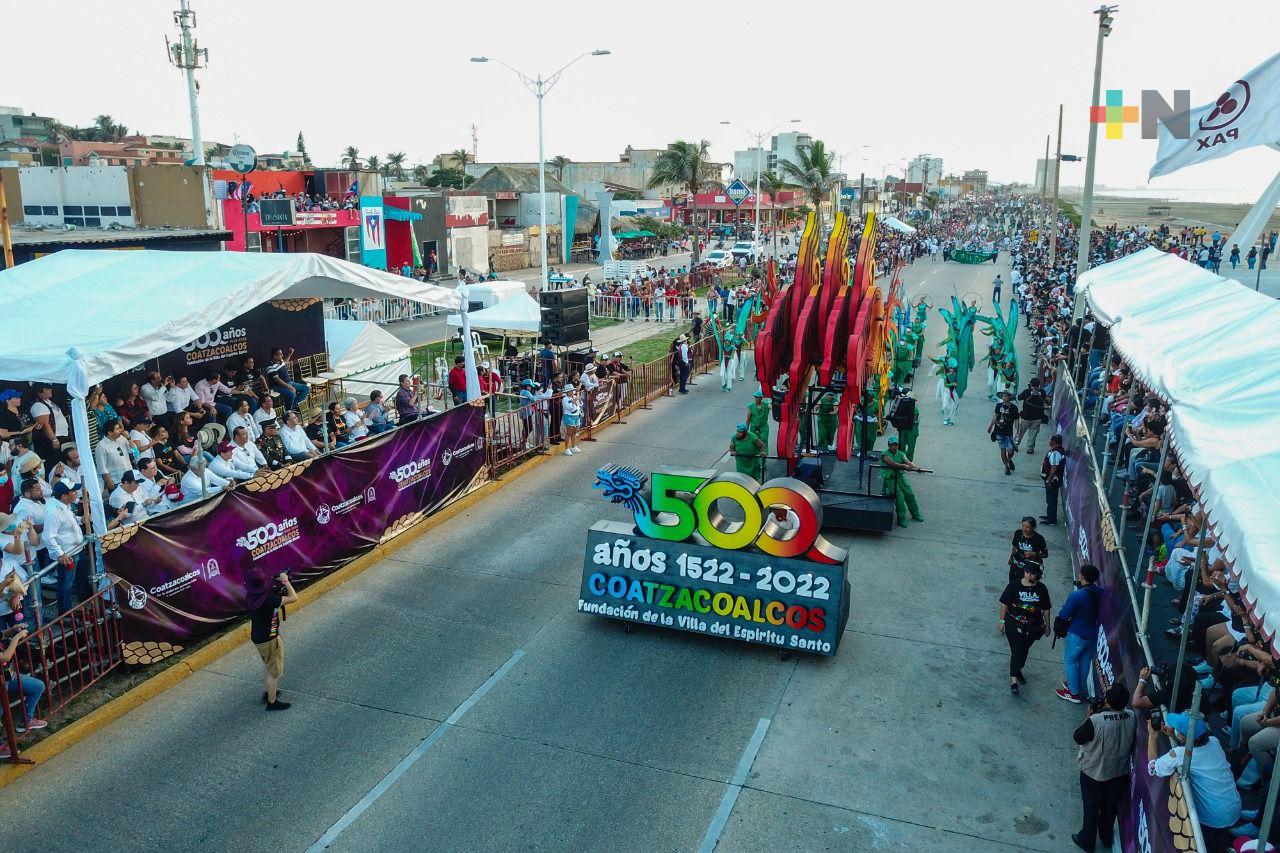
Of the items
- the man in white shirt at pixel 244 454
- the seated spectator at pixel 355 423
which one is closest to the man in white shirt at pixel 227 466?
the man in white shirt at pixel 244 454

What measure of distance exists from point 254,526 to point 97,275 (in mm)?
5885

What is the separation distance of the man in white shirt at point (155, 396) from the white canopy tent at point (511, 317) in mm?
10422

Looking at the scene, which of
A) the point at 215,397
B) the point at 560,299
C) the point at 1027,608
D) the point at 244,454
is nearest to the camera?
the point at 1027,608

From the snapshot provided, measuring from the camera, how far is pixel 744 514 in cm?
1076

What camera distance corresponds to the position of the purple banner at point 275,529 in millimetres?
10055

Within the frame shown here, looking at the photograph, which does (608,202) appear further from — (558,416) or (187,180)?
(558,416)

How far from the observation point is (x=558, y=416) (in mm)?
19781

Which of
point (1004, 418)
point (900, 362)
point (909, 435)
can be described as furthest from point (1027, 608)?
point (900, 362)

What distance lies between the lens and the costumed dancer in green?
17.1m

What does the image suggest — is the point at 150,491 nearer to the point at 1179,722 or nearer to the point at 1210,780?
the point at 1179,722

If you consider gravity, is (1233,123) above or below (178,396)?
above

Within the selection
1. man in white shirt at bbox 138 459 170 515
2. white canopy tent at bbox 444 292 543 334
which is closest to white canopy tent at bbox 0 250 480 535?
man in white shirt at bbox 138 459 170 515

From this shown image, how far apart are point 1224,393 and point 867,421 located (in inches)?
327

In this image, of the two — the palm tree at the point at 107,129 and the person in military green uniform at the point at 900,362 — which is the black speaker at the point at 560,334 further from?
the palm tree at the point at 107,129
